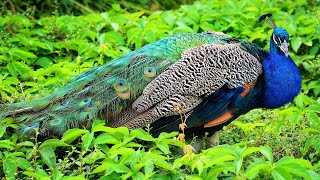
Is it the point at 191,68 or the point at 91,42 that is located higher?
the point at 191,68

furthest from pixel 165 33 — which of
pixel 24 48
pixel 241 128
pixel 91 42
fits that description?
pixel 241 128

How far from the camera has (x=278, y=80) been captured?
4.25 meters

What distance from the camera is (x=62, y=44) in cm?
A: 566

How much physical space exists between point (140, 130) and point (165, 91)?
1.28ft

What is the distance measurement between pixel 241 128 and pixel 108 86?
862 mm

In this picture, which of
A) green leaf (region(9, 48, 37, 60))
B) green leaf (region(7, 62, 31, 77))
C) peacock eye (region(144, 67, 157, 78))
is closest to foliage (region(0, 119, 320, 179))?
peacock eye (region(144, 67, 157, 78))

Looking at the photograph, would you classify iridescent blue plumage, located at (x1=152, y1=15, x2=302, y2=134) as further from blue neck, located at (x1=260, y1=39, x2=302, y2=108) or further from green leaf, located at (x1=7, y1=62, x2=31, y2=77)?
green leaf, located at (x1=7, y1=62, x2=31, y2=77)

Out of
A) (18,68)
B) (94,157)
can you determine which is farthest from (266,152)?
(18,68)

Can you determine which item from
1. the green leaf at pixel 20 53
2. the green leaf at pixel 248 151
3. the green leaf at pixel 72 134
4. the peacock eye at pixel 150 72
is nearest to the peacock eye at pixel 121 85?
the peacock eye at pixel 150 72

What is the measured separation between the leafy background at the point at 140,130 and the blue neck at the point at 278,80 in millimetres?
114

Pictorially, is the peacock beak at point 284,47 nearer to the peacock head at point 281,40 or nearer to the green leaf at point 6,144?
the peacock head at point 281,40

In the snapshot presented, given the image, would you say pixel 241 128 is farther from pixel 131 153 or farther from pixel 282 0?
pixel 282 0

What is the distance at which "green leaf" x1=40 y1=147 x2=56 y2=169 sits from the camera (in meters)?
3.51

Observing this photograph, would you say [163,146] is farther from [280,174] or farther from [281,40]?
[281,40]
